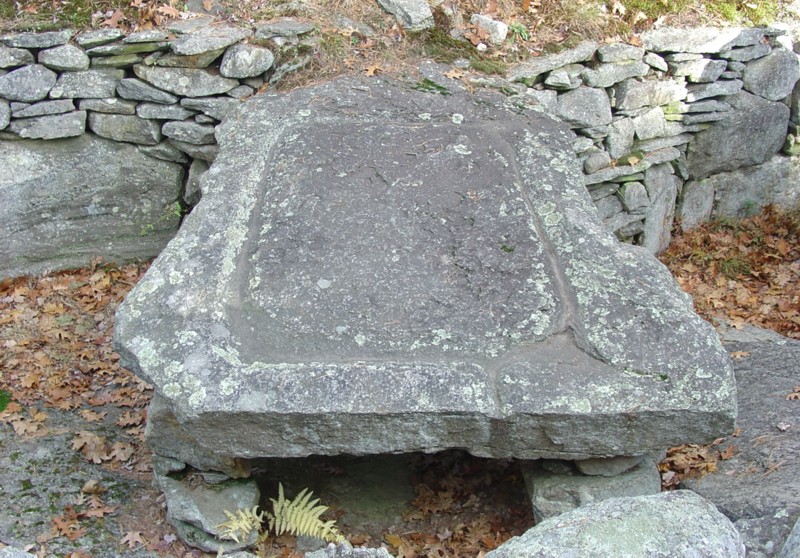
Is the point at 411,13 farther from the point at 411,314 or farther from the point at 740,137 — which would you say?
the point at 740,137

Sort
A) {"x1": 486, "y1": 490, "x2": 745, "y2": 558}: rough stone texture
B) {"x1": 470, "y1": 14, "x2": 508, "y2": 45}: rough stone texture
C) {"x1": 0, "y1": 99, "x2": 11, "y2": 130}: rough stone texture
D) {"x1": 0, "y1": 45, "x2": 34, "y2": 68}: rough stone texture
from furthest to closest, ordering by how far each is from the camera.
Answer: {"x1": 470, "y1": 14, "x2": 508, "y2": 45}: rough stone texture < {"x1": 0, "y1": 99, "x2": 11, "y2": 130}: rough stone texture < {"x1": 0, "y1": 45, "x2": 34, "y2": 68}: rough stone texture < {"x1": 486, "y1": 490, "x2": 745, "y2": 558}: rough stone texture

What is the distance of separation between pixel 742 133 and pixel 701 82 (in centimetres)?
69

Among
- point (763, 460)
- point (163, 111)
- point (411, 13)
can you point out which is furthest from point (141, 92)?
point (763, 460)

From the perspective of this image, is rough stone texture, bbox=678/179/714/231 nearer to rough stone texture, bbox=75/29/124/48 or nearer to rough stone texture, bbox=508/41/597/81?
rough stone texture, bbox=508/41/597/81

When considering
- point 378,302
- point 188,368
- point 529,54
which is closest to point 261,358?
→ point 188,368

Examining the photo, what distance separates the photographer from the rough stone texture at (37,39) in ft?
18.4

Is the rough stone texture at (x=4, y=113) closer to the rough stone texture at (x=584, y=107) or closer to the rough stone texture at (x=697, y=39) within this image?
the rough stone texture at (x=584, y=107)

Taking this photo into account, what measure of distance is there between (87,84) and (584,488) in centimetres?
419

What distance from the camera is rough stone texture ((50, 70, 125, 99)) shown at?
580 centimetres

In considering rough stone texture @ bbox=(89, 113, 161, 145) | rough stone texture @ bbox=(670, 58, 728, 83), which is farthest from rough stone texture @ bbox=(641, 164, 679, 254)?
rough stone texture @ bbox=(89, 113, 161, 145)

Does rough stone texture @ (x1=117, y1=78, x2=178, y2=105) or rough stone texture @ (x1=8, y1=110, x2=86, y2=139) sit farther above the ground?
rough stone texture @ (x1=117, y1=78, x2=178, y2=105)

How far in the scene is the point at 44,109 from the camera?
228 inches

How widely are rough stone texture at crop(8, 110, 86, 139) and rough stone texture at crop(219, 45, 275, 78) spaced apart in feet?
3.53

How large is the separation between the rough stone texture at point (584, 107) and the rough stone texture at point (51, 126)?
3426 mm
